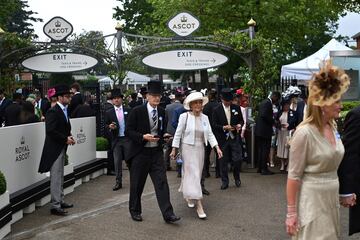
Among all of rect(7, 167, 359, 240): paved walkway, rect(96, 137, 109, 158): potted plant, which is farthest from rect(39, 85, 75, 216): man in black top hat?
rect(96, 137, 109, 158): potted plant

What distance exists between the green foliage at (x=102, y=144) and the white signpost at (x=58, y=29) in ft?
11.0

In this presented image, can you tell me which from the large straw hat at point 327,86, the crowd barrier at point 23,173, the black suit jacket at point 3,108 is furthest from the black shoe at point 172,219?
the black suit jacket at point 3,108

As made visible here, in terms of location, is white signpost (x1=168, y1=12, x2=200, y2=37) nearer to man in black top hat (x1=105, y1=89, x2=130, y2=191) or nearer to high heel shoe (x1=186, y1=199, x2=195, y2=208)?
man in black top hat (x1=105, y1=89, x2=130, y2=191)

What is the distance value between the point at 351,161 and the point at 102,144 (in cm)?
825

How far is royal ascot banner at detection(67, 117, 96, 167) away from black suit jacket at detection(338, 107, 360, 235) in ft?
21.9

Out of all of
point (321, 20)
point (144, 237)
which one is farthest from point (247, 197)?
point (321, 20)

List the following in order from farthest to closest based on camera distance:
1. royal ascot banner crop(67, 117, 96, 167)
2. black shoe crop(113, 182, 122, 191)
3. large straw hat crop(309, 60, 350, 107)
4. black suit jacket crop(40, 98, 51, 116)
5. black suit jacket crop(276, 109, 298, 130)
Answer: black suit jacket crop(40, 98, 51, 116) → black suit jacket crop(276, 109, 298, 130) → royal ascot banner crop(67, 117, 96, 167) → black shoe crop(113, 182, 122, 191) → large straw hat crop(309, 60, 350, 107)

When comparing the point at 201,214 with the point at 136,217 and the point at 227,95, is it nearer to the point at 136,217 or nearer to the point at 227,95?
the point at 136,217

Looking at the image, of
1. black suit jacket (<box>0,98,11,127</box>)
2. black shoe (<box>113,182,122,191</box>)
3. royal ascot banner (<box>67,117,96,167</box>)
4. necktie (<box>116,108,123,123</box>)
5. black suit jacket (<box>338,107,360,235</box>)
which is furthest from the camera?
black suit jacket (<box>0,98,11,127</box>)

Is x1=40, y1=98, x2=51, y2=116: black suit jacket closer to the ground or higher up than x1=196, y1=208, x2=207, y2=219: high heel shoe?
higher up

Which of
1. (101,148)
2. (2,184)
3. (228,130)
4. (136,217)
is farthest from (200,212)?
(101,148)

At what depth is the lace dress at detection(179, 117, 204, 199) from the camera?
25.1 ft

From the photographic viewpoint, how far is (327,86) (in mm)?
3785

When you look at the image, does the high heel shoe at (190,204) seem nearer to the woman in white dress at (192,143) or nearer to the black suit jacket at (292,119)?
the woman in white dress at (192,143)
